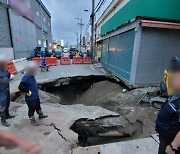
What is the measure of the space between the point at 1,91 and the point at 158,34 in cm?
676

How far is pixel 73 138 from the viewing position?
3.57 m

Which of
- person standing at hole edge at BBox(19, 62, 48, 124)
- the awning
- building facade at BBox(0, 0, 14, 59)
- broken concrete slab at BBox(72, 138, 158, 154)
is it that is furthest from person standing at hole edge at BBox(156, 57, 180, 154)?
building facade at BBox(0, 0, 14, 59)

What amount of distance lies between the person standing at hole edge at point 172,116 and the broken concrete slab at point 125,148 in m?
1.13

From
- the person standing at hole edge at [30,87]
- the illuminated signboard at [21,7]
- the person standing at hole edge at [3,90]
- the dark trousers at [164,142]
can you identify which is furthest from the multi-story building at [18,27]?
the dark trousers at [164,142]

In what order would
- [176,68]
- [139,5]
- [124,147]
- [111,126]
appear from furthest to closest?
[139,5] → [111,126] → [124,147] → [176,68]

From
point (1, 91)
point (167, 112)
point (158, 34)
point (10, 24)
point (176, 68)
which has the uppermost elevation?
point (10, 24)

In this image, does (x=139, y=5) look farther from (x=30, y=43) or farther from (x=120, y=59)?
(x=30, y=43)

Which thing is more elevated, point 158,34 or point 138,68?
point 158,34

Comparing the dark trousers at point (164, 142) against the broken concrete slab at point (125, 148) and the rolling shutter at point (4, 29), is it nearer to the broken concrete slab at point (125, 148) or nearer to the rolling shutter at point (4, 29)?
the broken concrete slab at point (125, 148)

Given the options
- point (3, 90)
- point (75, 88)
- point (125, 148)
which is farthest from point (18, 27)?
point (125, 148)

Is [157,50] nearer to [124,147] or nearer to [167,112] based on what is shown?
[124,147]

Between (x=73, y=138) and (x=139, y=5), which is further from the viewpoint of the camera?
(x=139, y=5)

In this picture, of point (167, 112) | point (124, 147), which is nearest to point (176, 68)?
point (167, 112)

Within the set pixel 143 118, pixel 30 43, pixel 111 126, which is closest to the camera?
pixel 111 126
